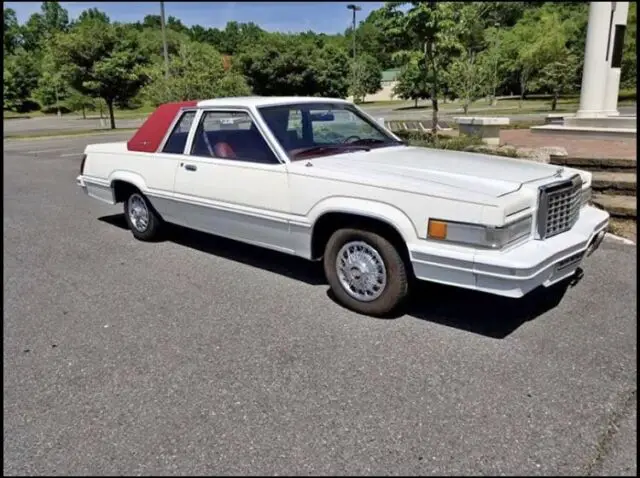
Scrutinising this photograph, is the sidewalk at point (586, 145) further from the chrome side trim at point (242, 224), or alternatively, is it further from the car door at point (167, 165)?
the car door at point (167, 165)

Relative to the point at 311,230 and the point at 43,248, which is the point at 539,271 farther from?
the point at 43,248

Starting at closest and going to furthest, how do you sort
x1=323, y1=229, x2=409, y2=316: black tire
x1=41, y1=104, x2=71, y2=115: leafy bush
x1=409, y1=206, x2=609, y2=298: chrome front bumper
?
1. x1=409, y1=206, x2=609, y2=298: chrome front bumper
2. x1=323, y1=229, x2=409, y2=316: black tire
3. x1=41, y1=104, x2=71, y2=115: leafy bush

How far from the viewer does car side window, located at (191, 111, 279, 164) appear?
14.1ft

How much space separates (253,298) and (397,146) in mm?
1842

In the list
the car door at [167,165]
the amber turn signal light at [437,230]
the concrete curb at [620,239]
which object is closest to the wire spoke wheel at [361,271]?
the amber turn signal light at [437,230]

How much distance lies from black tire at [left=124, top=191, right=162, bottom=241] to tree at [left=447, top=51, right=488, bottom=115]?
11.5 meters

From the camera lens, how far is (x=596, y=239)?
3.85 metres

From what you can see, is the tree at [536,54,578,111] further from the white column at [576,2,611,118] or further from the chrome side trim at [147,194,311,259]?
the chrome side trim at [147,194,311,259]

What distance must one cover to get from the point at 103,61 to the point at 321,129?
20576mm

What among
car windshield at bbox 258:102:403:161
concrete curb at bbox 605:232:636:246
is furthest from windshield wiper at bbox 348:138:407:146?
concrete curb at bbox 605:232:636:246

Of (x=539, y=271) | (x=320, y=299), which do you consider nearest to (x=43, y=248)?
(x=320, y=299)

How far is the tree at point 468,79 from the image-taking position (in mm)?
15545

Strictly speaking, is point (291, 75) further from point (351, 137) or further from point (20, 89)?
point (351, 137)

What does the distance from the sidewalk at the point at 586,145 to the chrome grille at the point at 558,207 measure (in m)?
4.25
